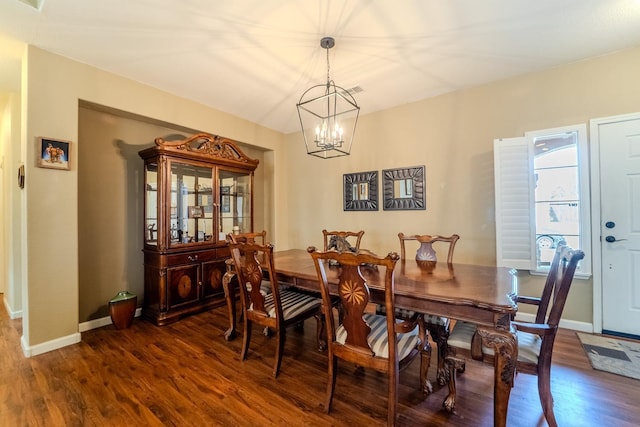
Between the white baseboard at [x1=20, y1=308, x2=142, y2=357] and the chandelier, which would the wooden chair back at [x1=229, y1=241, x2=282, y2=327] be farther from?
the white baseboard at [x1=20, y1=308, x2=142, y2=357]

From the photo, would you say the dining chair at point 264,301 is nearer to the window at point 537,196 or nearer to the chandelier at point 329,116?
the chandelier at point 329,116

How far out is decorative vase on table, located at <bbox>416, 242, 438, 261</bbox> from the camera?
2.56m

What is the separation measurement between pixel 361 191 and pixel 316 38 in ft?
7.07

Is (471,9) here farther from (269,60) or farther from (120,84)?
(120,84)

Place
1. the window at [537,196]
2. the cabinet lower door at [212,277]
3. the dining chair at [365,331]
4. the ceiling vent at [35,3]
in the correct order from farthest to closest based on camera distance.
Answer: the cabinet lower door at [212,277], the window at [537,196], the ceiling vent at [35,3], the dining chair at [365,331]

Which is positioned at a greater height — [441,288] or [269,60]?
[269,60]

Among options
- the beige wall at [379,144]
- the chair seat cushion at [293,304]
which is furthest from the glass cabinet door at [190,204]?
the chair seat cushion at [293,304]

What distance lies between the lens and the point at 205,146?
3441mm

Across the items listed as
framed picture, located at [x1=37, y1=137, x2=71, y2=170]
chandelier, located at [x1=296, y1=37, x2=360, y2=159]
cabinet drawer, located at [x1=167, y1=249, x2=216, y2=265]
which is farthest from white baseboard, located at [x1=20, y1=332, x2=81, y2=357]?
chandelier, located at [x1=296, y1=37, x2=360, y2=159]

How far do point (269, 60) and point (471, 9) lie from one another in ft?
5.85

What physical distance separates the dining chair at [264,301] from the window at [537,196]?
2197mm

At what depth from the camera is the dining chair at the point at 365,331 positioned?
143cm

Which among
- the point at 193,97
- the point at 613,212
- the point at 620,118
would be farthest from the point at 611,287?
the point at 193,97

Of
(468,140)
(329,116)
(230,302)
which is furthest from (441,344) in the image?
(468,140)
